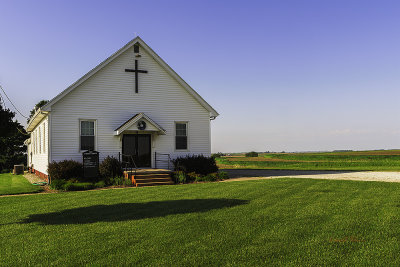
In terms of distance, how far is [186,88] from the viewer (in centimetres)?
2131

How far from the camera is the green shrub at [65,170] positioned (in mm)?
17188

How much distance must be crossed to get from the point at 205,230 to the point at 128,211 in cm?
312

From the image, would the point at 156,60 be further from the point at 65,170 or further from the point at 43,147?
the point at 43,147

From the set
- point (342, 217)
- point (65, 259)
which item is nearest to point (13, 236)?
point (65, 259)

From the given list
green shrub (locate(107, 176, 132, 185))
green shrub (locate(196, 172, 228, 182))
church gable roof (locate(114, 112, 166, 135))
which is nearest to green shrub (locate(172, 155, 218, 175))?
green shrub (locate(196, 172, 228, 182))

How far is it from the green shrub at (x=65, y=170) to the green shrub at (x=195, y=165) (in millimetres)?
5442

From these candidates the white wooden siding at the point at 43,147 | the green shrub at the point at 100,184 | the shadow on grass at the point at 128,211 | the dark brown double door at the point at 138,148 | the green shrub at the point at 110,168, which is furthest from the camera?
the dark brown double door at the point at 138,148

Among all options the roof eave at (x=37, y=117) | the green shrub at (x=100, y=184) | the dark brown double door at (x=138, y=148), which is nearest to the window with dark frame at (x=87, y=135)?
the dark brown double door at (x=138, y=148)

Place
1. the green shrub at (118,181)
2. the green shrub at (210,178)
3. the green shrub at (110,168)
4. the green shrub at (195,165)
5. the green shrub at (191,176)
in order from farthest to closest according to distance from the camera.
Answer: the green shrub at (195,165) → the green shrub at (191,176) → the green shrub at (210,178) → the green shrub at (110,168) → the green shrub at (118,181)

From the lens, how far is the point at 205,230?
7.07 metres

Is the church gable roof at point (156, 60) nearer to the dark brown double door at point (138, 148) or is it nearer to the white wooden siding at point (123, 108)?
the white wooden siding at point (123, 108)

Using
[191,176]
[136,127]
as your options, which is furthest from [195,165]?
[136,127]

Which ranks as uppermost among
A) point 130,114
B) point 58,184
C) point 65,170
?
point 130,114

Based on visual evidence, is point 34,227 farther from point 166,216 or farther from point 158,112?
point 158,112
